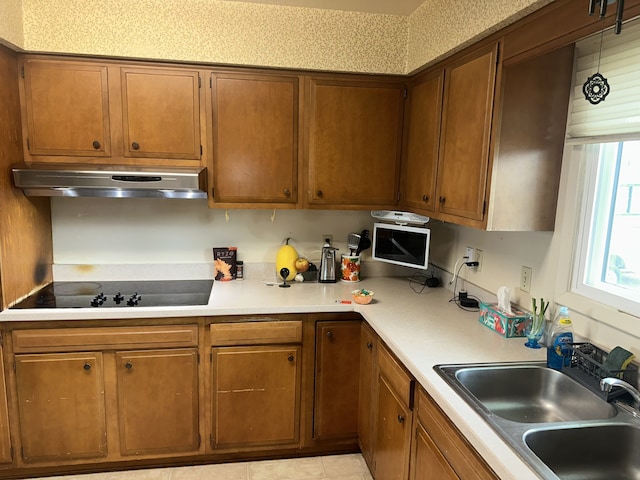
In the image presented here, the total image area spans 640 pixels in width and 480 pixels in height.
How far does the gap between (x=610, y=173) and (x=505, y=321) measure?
708 millimetres

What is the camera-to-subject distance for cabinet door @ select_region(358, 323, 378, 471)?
2230 millimetres

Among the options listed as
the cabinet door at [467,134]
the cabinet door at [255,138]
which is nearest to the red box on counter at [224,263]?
the cabinet door at [255,138]

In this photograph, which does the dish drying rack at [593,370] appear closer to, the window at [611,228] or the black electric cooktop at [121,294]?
the window at [611,228]

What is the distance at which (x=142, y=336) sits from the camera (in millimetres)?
2225

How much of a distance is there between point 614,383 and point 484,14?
4.61 feet

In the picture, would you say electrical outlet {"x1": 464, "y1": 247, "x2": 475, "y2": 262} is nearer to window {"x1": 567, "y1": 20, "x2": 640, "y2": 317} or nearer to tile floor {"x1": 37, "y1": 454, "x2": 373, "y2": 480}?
window {"x1": 567, "y1": 20, "x2": 640, "y2": 317}

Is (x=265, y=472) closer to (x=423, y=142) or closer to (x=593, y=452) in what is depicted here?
(x=593, y=452)

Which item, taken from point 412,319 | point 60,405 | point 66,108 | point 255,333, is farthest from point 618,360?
point 66,108

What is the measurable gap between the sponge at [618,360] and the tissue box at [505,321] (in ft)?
1.35

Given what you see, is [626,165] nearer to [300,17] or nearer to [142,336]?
[300,17]

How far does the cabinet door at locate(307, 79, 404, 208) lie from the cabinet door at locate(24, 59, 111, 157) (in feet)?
3.71

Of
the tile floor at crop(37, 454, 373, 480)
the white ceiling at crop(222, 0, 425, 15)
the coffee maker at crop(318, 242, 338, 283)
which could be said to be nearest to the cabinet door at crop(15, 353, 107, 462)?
A: the tile floor at crop(37, 454, 373, 480)

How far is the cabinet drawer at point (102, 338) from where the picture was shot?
215 centimetres

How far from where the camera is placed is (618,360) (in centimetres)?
145
